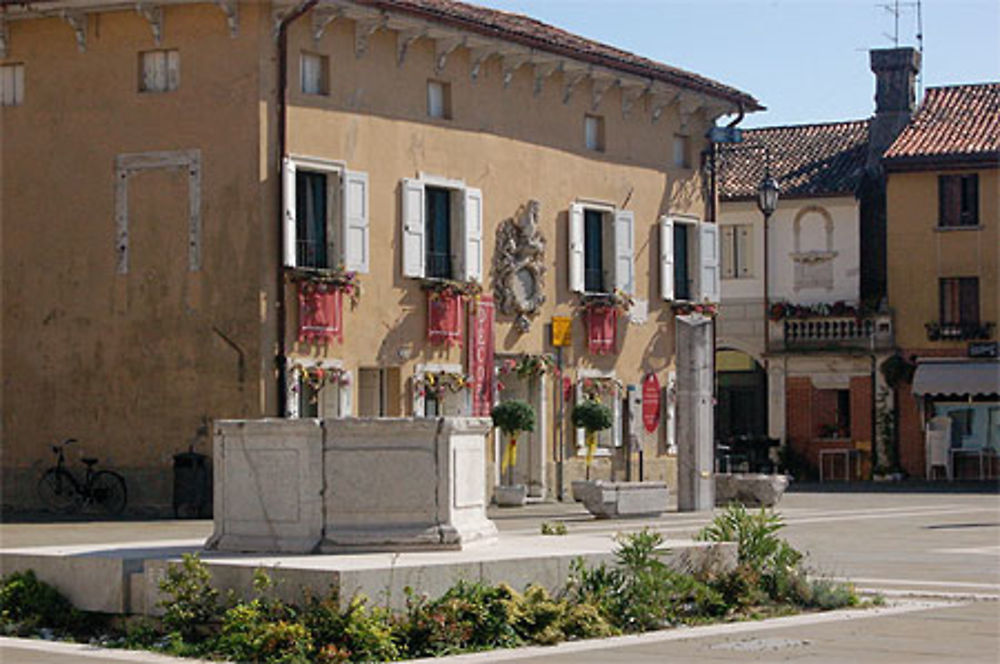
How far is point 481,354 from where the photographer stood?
117 feet

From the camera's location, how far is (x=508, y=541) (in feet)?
56.8

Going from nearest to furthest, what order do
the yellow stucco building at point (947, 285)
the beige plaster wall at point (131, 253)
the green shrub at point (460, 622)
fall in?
the green shrub at point (460, 622) → the beige plaster wall at point (131, 253) → the yellow stucco building at point (947, 285)

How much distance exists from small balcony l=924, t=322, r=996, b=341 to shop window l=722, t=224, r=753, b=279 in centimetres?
540

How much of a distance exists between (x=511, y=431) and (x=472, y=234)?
3453 mm

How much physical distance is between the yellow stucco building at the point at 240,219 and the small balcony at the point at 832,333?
60.6 ft

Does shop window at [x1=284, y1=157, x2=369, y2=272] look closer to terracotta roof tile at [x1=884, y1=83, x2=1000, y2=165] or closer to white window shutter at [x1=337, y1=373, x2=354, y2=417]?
white window shutter at [x1=337, y1=373, x2=354, y2=417]

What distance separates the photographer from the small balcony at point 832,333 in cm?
5234

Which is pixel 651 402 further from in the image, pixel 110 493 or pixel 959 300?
pixel 959 300

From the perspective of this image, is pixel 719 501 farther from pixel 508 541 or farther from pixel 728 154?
pixel 728 154

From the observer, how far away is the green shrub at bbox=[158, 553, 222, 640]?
560 inches

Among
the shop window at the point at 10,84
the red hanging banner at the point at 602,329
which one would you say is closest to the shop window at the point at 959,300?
the red hanging banner at the point at 602,329

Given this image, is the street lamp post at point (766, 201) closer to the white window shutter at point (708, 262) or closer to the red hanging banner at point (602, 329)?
the white window shutter at point (708, 262)

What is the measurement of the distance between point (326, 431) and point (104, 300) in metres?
16.7

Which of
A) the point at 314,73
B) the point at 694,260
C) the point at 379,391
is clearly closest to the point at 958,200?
the point at 694,260
